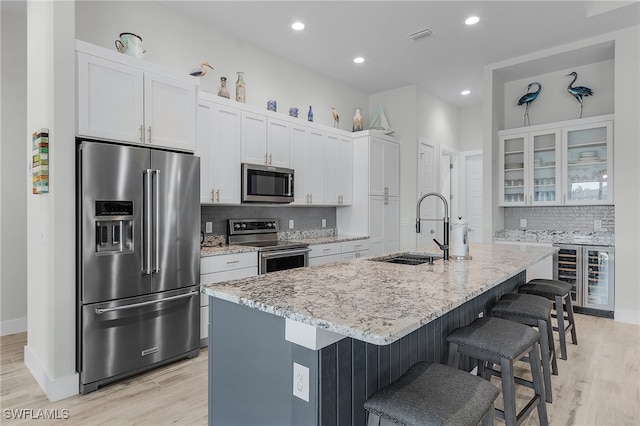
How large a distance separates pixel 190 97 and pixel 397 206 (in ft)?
11.7

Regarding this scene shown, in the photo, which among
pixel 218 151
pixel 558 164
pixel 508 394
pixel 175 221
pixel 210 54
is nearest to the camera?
pixel 508 394

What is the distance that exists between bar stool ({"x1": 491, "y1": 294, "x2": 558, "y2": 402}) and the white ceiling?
8.95 ft

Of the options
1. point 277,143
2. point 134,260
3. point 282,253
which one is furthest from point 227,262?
point 277,143

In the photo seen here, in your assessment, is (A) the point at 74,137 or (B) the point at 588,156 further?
(B) the point at 588,156

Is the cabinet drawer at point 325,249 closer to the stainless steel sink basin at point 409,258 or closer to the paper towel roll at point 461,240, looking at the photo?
the stainless steel sink basin at point 409,258

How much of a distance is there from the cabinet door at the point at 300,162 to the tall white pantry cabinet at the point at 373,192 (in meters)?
0.91

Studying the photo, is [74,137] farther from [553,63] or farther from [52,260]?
[553,63]

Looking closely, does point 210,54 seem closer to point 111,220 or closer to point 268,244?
point 268,244

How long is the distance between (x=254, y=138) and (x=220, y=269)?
1.47 metres

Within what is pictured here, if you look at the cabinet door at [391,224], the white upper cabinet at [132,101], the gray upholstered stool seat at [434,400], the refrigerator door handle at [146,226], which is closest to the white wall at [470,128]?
the cabinet door at [391,224]

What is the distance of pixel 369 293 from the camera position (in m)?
1.46

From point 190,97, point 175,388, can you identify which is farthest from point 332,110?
point 175,388

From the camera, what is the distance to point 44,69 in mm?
2465

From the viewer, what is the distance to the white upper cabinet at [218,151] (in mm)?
3432
